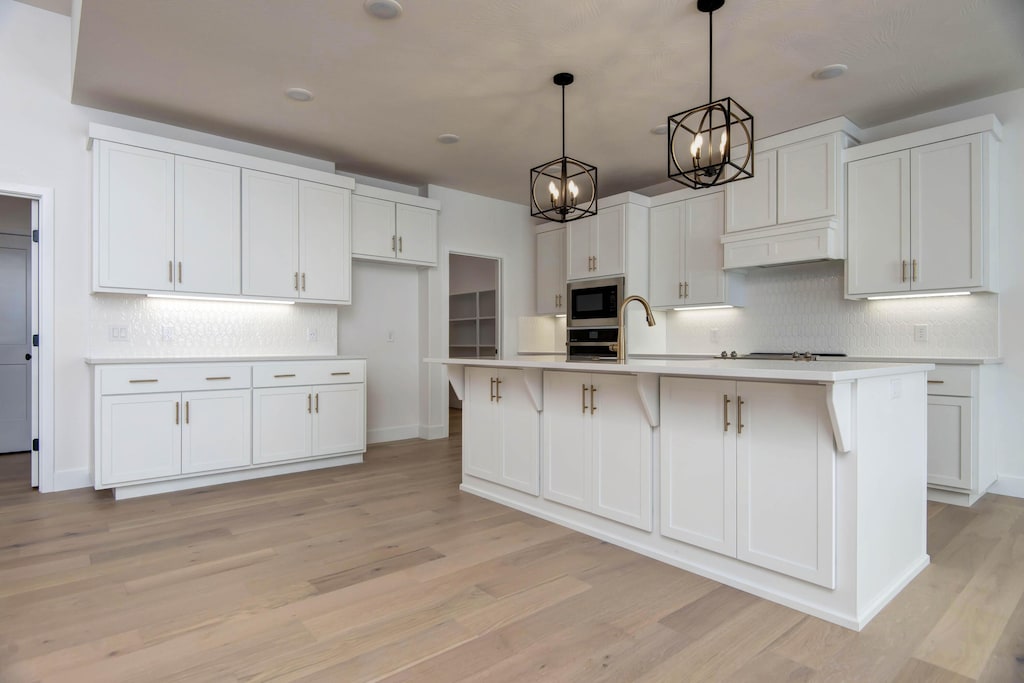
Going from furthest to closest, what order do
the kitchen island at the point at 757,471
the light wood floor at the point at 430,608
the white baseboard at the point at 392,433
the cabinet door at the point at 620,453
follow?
the white baseboard at the point at 392,433 < the cabinet door at the point at 620,453 < the kitchen island at the point at 757,471 < the light wood floor at the point at 430,608

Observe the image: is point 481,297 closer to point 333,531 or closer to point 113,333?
point 113,333

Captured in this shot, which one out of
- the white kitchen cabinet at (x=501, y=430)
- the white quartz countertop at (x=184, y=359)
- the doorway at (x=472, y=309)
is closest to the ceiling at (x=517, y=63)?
the white quartz countertop at (x=184, y=359)

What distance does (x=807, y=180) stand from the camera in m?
4.12

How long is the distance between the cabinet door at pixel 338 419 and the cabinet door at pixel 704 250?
3.09 meters

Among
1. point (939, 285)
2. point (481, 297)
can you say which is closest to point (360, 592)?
point (939, 285)

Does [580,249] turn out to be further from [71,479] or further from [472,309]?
[71,479]

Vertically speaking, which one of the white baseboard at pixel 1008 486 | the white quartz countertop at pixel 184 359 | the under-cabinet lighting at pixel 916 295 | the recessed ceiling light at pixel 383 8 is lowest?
the white baseboard at pixel 1008 486

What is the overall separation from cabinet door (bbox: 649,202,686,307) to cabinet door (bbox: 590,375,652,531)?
109 inches

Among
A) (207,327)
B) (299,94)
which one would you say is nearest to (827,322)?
(299,94)

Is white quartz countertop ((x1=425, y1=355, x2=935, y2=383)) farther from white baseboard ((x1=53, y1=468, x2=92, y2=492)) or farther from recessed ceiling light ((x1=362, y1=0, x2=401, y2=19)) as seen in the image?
white baseboard ((x1=53, y1=468, x2=92, y2=492))

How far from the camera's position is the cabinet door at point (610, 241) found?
5383 mm

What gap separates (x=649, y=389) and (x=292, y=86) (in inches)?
115

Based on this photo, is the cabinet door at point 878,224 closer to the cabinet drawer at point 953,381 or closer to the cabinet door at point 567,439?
the cabinet drawer at point 953,381

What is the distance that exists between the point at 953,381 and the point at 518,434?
2.76 metres
